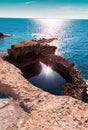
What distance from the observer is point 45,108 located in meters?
17.5

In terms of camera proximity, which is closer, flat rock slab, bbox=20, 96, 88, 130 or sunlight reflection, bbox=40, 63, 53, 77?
flat rock slab, bbox=20, 96, 88, 130

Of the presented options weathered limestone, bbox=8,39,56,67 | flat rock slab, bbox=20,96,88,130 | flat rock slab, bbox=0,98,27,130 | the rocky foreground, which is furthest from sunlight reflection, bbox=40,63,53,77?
flat rock slab, bbox=20,96,88,130

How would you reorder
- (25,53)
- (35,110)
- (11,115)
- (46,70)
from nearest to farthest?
(11,115) < (35,110) < (46,70) < (25,53)

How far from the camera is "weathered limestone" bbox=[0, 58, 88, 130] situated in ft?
51.3

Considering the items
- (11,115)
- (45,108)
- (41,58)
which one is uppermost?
(45,108)

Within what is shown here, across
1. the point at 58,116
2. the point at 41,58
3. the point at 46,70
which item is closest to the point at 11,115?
the point at 58,116

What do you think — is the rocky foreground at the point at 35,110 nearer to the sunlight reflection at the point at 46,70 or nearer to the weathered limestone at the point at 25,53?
the sunlight reflection at the point at 46,70

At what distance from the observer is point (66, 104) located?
58.9 feet

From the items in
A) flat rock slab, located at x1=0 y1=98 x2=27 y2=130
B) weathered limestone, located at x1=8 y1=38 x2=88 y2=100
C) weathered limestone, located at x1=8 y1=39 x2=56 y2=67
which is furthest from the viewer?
weathered limestone, located at x1=8 y1=39 x2=56 y2=67

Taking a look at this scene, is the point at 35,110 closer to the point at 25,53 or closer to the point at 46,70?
the point at 46,70

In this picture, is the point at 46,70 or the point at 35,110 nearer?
the point at 35,110

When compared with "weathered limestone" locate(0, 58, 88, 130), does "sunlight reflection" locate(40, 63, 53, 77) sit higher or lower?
lower

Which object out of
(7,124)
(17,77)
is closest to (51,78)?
(17,77)

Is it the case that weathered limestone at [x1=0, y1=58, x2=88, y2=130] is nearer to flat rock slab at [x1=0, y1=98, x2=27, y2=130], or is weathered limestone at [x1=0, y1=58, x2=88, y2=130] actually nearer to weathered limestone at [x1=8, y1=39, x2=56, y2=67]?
flat rock slab at [x1=0, y1=98, x2=27, y2=130]
